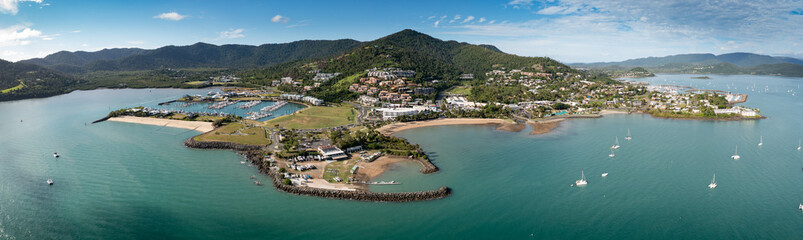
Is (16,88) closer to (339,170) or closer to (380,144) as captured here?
(380,144)

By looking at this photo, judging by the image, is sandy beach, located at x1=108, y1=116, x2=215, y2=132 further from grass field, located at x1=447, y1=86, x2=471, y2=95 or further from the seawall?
grass field, located at x1=447, y1=86, x2=471, y2=95

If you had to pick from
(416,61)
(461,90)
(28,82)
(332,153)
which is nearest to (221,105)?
(332,153)

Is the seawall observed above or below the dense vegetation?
below

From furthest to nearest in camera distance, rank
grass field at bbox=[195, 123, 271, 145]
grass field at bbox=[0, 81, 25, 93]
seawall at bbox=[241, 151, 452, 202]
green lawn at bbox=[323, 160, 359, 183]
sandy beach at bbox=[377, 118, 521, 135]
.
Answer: grass field at bbox=[0, 81, 25, 93] → sandy beach at bbox=[377, 118, 521, 135] → grass field at bbox=[195, 123, 271, 145] → green lawn at bbox=[323, 160, 359, 183] → seawall at bbox=[241, 151, 452, 202]

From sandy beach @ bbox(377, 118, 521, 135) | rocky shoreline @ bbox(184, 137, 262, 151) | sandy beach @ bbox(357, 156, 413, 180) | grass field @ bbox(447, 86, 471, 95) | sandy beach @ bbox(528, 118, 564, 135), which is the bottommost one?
sandy beach @ bbox(357, 156, 413, 180)

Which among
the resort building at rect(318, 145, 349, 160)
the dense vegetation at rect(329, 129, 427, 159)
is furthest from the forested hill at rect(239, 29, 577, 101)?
the resort building at rect(318, 145, 349, 160)

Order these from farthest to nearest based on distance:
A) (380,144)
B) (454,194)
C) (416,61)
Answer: (416,61)
(380,144)
(454,194)

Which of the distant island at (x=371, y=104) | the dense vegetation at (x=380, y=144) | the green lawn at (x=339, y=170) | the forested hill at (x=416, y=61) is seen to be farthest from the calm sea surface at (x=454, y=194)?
the forested hill at (x=416, y=61)

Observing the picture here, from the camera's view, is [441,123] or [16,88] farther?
[16,88]

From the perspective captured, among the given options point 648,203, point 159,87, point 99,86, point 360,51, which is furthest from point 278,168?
point 99,86
